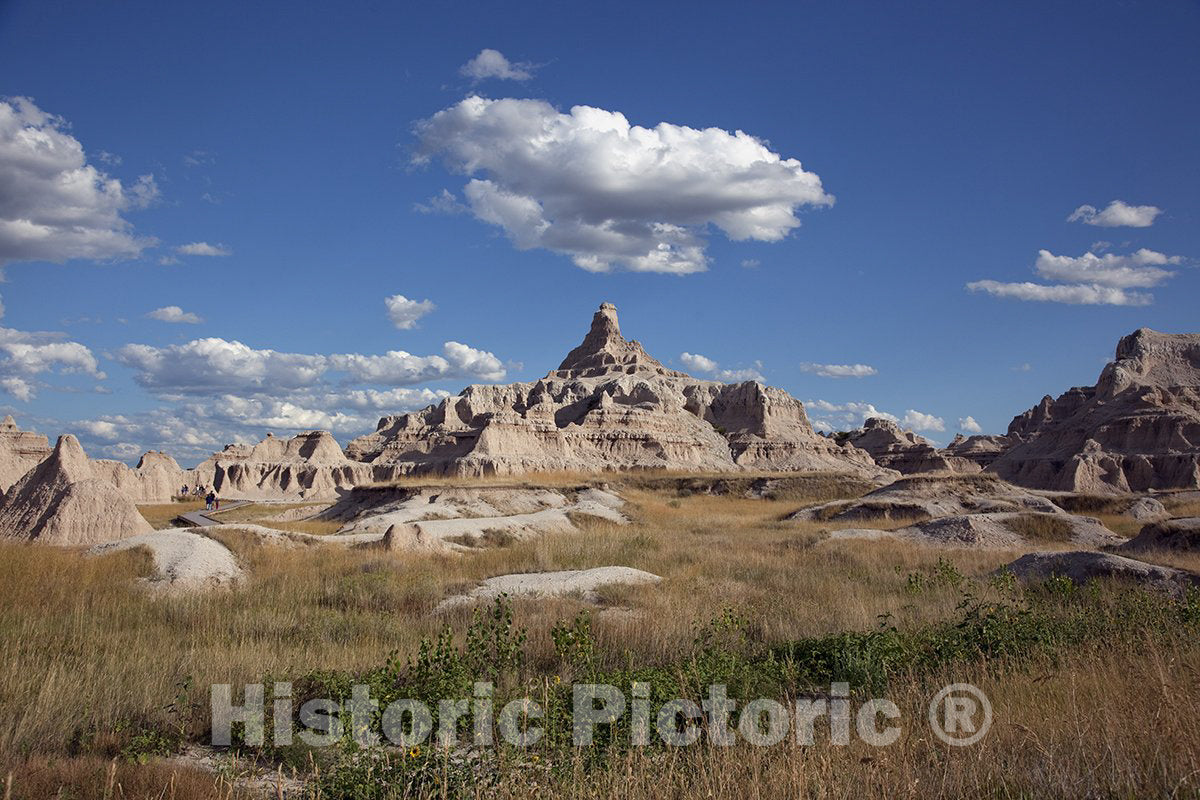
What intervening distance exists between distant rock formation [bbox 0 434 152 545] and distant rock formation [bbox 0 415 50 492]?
2239 centimetres

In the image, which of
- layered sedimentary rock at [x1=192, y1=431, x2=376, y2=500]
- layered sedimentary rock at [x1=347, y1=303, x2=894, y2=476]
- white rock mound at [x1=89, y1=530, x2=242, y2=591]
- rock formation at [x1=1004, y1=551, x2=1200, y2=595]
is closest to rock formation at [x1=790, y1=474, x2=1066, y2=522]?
rock formation at [x1=1004, y1=551, x2=1200, y2=595]

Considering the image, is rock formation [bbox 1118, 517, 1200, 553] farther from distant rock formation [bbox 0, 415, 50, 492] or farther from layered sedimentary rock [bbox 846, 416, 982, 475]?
layered sedimentary rock [bbox 846, 416, 982, 475]

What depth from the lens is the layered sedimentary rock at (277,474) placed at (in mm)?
74875

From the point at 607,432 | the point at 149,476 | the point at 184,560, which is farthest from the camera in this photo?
the point at 607,432

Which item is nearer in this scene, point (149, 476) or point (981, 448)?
point (149, 476)

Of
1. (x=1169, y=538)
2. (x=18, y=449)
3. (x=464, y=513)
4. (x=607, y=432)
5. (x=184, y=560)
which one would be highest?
(x=607, y=432)

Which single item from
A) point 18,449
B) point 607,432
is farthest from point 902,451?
→ point 18,449

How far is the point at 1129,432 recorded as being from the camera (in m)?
74.1

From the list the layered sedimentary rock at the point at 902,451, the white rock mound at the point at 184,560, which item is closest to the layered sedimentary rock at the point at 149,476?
the white rock mound at the point at 184,560

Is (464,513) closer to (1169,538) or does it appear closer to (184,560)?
(184,560)

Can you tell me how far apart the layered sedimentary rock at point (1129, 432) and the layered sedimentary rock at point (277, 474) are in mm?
76223

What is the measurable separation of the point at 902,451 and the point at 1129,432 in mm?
29430

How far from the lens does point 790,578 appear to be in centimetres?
1454

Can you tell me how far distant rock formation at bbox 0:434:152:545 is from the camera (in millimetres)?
16828
